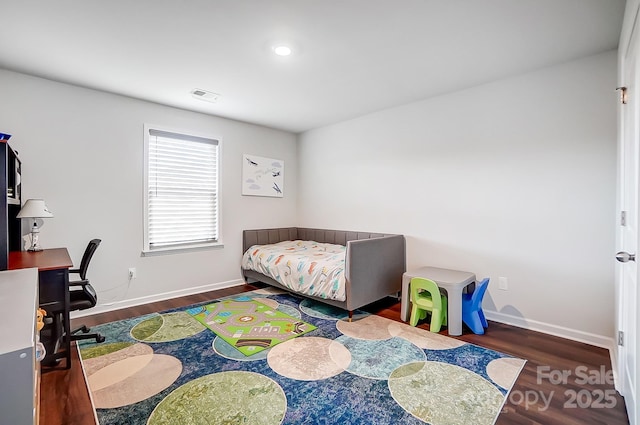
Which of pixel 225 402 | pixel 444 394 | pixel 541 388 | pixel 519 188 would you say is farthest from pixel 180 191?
pixel 541 388

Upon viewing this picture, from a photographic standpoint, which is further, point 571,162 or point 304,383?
point 571,162

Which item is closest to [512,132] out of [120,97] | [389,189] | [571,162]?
[571,162]

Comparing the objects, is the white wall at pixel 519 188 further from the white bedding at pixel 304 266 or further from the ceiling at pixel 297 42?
the white bedding at pixel 304 266

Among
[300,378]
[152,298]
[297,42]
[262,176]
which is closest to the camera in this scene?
[300,378]

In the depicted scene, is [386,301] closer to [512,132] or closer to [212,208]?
[512,132]

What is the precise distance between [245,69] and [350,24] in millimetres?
1120

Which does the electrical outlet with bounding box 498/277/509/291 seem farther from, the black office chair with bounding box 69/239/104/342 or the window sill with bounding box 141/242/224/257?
the black office chair with bounding box 69/239/104/342

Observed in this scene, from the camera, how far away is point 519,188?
9.51 feet

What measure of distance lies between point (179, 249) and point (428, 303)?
3.00m

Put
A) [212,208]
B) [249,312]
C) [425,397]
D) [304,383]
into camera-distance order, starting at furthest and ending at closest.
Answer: [212,208]
[249,312]
[304,383]
[425,397]

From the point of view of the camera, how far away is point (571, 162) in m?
2.62

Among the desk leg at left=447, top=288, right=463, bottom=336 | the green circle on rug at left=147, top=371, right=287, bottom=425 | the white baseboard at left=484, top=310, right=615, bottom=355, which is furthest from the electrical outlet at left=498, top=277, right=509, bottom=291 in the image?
the green circle on rug at left=147, top=371, right=287, bottom=425

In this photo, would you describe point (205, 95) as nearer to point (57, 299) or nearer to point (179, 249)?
point (179, 249)

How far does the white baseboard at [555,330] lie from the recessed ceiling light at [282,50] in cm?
309
